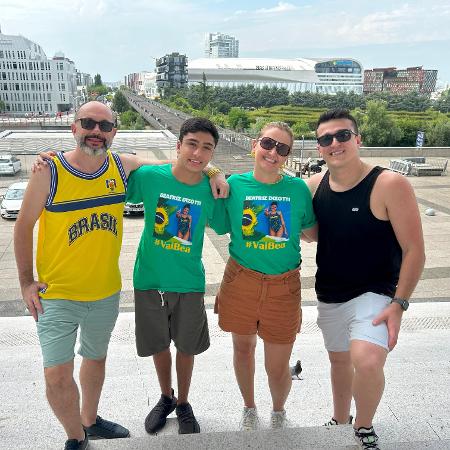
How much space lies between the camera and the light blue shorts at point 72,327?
2605 millimetres

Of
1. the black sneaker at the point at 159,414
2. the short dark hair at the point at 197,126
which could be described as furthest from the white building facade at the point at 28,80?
the black sneaker at the point at 159,414

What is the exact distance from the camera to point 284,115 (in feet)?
202

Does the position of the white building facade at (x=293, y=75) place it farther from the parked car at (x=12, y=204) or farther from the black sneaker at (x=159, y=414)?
the black sneaker at (x=159, y=414)

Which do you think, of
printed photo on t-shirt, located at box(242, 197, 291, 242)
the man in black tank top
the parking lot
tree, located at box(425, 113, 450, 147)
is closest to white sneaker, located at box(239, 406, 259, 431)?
the man in black tank top

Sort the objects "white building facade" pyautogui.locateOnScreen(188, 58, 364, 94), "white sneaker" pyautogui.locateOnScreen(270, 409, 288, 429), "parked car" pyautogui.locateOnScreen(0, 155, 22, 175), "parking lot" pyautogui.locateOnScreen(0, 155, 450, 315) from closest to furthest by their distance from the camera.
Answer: "white sneaker" pyautogui.locateOnScreen(270, 409, 288, 429) → "parking lot" pyautogui.locateOnScreen(0, 155, 450, 315) → "parked car" pyautogui.locateOnScreen(0, 155, 22, 175) → "white building facade" pyautogui.locateOnScreen(188, 58, 364, 94)

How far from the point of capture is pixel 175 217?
293 centimetres

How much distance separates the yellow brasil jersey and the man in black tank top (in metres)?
1.33

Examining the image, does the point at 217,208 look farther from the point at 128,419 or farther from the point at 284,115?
the point at 284,115

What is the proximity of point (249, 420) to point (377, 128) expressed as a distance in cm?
3866

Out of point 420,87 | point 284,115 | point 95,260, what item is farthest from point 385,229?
point 420,87

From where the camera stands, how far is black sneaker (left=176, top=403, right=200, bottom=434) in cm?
299

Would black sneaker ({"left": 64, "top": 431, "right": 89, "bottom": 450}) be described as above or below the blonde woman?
below

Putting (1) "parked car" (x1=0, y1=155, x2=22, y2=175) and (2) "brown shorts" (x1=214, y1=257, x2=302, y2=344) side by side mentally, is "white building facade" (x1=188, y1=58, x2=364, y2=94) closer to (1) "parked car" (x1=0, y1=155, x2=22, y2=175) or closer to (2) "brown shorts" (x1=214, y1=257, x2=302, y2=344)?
(1) "parked car" (x1=0, y1=155, x2=22, y2=175)

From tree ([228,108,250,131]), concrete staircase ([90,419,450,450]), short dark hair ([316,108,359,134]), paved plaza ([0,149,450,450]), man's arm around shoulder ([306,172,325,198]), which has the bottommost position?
tree ([228,108,250,131])
